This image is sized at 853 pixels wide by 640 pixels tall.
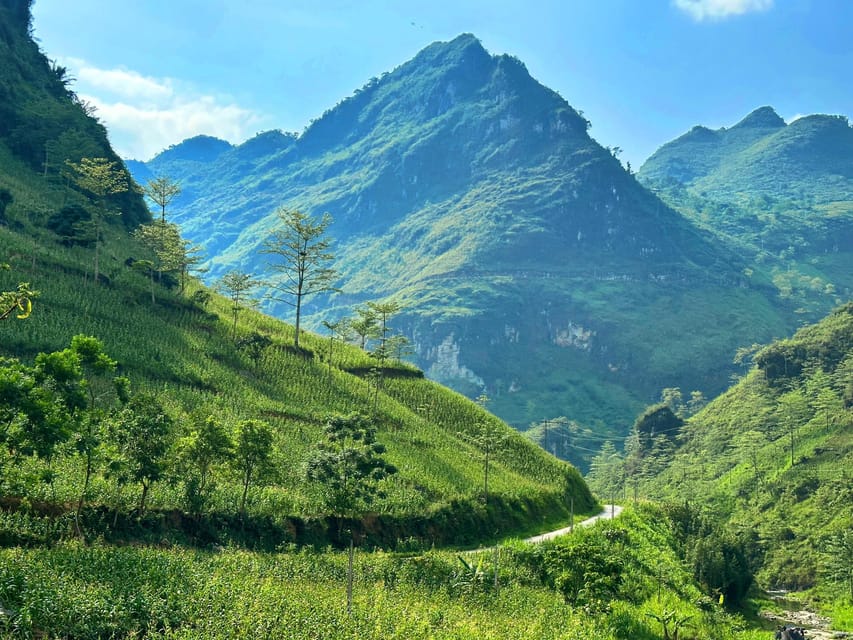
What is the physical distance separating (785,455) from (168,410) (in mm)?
89554

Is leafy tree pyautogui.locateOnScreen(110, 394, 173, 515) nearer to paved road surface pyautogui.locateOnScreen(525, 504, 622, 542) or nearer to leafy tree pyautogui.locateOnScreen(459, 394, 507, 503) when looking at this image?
paved road surface pyautogui.locateOnScreen(525, 504, 622, 542)

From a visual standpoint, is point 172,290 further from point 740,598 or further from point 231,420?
point 740,598

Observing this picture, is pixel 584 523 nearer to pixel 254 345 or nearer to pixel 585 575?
pixel 585 575

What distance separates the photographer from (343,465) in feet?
90.5

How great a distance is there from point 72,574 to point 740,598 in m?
58.0

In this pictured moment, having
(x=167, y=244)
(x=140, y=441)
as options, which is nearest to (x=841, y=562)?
(x=140, y=441)

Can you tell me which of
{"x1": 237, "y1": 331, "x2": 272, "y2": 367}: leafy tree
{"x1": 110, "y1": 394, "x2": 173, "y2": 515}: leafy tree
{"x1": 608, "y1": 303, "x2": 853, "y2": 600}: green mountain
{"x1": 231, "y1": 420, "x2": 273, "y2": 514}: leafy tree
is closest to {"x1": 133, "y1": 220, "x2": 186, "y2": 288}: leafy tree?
{"x1": 237, "y1": 331, "x2": 272, "y2": 367}: leafy tree

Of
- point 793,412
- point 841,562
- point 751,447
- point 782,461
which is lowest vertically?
point 841,562

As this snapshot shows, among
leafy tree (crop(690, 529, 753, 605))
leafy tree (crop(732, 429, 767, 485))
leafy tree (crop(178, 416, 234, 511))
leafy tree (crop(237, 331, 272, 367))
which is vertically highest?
leafy tree (crop(237, 331, 272, 367))

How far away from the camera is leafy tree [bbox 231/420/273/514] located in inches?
1244

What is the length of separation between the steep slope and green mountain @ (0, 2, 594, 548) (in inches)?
1088

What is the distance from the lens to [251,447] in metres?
31.6

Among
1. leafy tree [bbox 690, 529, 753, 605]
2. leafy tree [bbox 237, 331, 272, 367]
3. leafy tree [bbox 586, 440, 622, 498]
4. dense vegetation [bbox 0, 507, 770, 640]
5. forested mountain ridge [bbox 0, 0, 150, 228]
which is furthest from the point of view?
leafy tree [bbox 586, 440, 622, 498]

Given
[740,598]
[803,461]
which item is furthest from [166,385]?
[803,461]
